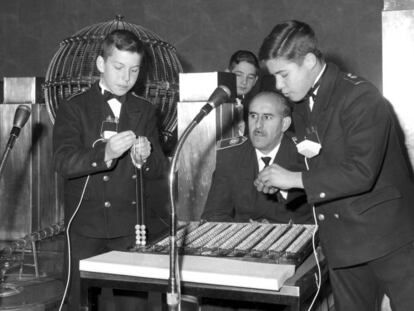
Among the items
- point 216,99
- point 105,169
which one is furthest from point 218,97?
point 105,169

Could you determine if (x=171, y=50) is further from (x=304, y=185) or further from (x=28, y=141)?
(x=304, y=185)

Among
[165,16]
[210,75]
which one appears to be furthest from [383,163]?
[165,16]

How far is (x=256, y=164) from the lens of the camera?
3.57 meters

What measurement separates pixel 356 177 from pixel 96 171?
118cm

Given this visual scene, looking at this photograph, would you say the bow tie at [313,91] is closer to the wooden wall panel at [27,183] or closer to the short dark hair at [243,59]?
the wooden wall panel at [27,183]

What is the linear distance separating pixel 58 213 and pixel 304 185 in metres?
2.64

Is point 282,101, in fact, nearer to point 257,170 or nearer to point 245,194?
point 257,170

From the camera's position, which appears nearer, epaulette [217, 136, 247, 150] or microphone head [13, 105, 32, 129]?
microphone head [13, 105, 32, 129]

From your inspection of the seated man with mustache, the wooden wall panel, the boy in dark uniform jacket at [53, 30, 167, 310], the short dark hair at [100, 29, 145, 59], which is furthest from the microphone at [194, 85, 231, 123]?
the wooden wall panel

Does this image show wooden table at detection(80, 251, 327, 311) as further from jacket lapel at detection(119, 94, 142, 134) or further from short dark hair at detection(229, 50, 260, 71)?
short dark hair at detection(229, 50, 260, 71)

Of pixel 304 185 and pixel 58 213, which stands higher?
pixel 304 185

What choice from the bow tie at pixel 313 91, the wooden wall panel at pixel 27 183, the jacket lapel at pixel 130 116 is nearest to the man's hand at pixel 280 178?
the bow tie at pixel 313 91

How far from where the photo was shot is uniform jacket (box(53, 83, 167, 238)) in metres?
2.76

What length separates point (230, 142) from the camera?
3.62m
